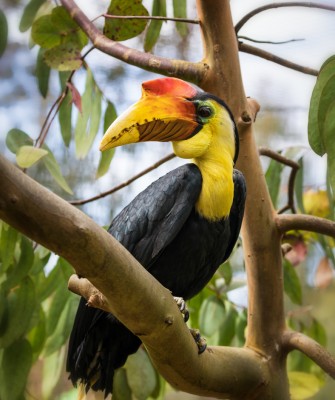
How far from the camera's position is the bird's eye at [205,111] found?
1.67 m

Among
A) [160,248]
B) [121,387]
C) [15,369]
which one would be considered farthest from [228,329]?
[160,248]

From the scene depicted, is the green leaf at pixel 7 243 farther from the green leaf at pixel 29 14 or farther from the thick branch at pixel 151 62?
the green leaf at pixel 29 14

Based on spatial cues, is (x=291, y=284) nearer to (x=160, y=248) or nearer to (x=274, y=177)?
(x=274, y=177)

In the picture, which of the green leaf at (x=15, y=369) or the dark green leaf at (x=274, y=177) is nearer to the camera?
the green leaf at (x=15, y=369)

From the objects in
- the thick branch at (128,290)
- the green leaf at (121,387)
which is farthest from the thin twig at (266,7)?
the green leaf at (121,387)

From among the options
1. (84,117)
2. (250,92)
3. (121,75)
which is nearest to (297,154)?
(84,117)

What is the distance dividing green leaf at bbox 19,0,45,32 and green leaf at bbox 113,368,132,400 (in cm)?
98

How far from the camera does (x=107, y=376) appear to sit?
1732 mm

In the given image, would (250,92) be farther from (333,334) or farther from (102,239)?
(102,239)

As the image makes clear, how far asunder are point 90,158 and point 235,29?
8.49 ft

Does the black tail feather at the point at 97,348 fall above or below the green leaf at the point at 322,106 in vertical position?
below

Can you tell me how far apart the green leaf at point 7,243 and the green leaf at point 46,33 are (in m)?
0.53

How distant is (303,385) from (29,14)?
1.28 meters

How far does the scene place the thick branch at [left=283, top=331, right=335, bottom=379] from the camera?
5.47ft
